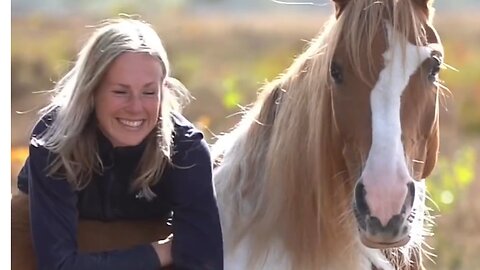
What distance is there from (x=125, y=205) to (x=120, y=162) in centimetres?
13

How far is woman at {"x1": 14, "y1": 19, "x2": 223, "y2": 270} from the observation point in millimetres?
2578

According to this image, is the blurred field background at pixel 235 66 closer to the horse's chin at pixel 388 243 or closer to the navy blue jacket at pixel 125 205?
the navy blue jacket at pixel 125 205

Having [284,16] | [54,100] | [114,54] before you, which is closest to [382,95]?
[114,54]

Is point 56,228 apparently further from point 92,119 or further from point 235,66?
point 235,66

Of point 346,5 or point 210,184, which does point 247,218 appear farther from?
point 346,5

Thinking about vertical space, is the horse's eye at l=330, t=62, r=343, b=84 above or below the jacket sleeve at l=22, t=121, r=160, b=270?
above

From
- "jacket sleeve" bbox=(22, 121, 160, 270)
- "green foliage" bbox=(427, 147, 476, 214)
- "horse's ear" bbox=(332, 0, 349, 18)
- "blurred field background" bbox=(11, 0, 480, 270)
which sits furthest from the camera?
"blurred field background" bbox=(11, 0, 480, 270)

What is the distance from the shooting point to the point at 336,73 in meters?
2.61

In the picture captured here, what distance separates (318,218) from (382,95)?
440 mm

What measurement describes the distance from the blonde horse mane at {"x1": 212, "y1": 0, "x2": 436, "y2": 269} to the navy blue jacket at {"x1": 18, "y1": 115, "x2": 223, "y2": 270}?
19 cm

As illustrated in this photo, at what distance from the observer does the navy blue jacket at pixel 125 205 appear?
2568 mm

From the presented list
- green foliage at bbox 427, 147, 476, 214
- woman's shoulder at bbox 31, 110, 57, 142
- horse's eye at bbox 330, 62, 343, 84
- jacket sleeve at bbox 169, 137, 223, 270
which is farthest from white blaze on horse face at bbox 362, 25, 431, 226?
green foliage at bbox 427, 147, 476, 214

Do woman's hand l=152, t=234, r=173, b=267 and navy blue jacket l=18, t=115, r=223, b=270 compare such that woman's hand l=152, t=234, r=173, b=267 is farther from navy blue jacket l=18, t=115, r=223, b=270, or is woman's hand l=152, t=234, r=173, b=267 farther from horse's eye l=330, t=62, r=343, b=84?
horse's eye l=330, t=62, r=343, b=84

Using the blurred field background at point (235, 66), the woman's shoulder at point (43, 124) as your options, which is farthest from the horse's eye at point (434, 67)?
the woman's shoulder at point (43, 124)
